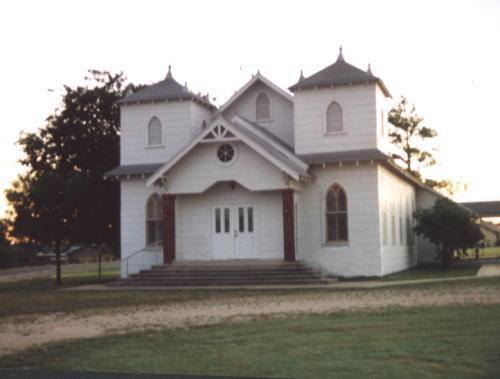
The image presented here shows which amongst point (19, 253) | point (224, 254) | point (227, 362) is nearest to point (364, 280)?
point (224, 254)

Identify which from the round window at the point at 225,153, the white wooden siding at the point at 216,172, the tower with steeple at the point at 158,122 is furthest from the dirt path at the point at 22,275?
the round window at the point at 225,153

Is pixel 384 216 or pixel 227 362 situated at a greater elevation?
pixel 384 216

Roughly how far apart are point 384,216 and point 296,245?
4.33m

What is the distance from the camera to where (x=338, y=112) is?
3081 centimetres

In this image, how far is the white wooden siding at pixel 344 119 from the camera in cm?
3033

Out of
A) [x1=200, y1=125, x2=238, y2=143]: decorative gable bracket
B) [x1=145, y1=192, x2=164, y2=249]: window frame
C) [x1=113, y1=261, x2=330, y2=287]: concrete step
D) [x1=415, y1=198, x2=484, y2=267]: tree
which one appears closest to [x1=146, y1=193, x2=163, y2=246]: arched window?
[x1=145, y1=192, x2=164, y2=249]: window frame

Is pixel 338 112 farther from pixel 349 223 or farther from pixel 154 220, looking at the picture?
pixel 154 220

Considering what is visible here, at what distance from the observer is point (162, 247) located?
3231cm

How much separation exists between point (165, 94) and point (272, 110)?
4903 millimetres

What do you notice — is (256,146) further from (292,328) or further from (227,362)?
(227,362)

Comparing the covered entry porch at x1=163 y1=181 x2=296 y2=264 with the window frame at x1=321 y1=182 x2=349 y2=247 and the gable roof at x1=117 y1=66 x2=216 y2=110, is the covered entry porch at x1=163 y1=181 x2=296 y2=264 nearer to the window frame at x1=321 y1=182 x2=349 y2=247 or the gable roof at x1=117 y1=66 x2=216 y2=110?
the window frame at x1=321 y1=182 x2=349 y2=247

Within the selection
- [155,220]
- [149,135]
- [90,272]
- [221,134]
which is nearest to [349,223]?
[221,134]

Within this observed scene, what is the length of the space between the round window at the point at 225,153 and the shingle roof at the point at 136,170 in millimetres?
4242

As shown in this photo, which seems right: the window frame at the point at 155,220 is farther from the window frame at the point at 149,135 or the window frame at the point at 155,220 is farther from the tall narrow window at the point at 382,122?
the tall narrow window at the point at 382,122
